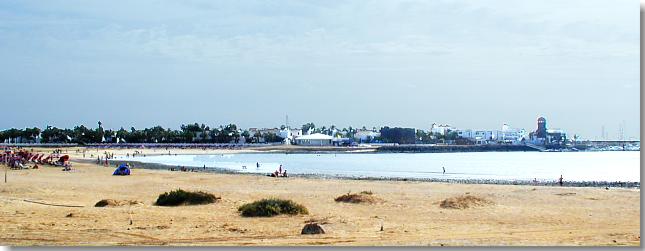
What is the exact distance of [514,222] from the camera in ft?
50.1

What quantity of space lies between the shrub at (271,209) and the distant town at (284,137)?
110 m

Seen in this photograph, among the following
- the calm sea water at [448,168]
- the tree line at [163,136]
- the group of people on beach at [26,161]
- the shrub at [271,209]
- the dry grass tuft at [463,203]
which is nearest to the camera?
the shrub at [271,209]

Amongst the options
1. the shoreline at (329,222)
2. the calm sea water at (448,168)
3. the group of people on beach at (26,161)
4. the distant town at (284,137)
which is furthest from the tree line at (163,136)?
the shoreline at (329,222)

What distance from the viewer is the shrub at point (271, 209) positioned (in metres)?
15.6

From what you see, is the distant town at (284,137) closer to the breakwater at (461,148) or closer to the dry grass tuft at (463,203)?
the breakwater at (461,148)

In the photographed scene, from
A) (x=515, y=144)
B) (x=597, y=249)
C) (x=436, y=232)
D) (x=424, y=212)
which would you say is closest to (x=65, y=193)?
(x=424, y=212)

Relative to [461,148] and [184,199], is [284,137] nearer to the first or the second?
[461,148]

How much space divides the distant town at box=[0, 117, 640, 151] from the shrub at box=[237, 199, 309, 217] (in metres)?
110

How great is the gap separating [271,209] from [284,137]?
156202mm

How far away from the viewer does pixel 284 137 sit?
172 metres

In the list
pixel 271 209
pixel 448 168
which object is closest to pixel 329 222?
pixel 271 209

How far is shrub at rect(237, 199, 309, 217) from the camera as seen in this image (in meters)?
15.6

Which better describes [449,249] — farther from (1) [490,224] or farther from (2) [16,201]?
(2) [16,201]

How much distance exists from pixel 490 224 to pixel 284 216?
4546mm
